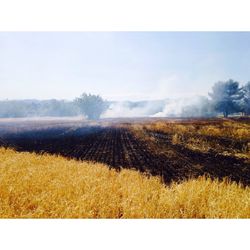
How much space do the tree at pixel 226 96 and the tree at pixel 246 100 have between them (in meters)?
0.08

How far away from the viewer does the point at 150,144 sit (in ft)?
21.4

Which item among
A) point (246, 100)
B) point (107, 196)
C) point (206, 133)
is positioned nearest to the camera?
point (107, 196)

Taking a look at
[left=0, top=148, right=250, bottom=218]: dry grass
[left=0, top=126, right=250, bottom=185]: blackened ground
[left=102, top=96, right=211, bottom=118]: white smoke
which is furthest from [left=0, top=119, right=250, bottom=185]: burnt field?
[left=0, top=148, right=250, bottom=218]: dry grass

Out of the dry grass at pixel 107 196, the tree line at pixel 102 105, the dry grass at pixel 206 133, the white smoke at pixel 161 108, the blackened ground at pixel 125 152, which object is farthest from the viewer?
the white smoke at pixel 161 108

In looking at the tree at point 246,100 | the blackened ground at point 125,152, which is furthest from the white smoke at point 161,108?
the tree at point 246,100

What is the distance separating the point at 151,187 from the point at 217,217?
1.07 meters

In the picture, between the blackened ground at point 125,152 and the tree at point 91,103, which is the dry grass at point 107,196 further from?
the tree at point 91,103

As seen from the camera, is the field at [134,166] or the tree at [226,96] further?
the tree at [226,96]

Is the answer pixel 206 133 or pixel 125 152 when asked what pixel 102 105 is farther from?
pixel 206 133

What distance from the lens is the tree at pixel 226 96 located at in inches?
218

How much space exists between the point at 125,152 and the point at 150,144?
0.48 m

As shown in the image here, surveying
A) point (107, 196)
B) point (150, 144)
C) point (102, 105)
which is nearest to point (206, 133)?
point (150, 144)

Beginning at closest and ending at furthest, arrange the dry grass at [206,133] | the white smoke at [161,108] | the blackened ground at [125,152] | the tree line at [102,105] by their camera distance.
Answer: the blackened ground at [125,152] < the tree line at [102,105] < the dry grass at [206,133] < the white smoke at [161,108]
